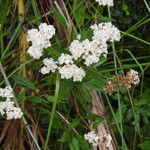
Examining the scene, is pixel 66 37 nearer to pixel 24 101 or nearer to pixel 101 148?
pixel 24 101

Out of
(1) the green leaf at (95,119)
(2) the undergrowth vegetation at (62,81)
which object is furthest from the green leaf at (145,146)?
(1) the green leaf at (95,119)

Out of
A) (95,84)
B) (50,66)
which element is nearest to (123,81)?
(95,84)

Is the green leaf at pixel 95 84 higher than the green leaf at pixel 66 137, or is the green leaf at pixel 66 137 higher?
the green leaf at pixel 95 84

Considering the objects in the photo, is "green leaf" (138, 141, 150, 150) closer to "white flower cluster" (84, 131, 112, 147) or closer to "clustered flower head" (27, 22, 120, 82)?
"white flower cluster" (84, 131, 112, 147)

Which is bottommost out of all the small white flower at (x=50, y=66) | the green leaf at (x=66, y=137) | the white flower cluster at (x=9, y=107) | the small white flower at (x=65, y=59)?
the green leaf at (x=66, y=137)

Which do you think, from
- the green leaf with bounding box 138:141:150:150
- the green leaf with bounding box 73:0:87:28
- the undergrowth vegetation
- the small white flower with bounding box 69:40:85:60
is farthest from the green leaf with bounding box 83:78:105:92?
the green leaf with bounding box 138:141:150:150

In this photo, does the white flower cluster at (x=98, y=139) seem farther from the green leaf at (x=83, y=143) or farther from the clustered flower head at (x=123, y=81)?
the clustered flower head at (x=123, y=81)

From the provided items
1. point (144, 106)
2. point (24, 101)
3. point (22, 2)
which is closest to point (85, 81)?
point (24, 101)

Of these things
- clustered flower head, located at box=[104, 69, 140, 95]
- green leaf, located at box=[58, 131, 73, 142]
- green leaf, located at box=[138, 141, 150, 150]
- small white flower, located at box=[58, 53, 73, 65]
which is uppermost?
small white flower, located at box=[58, 53, 73, 65]
